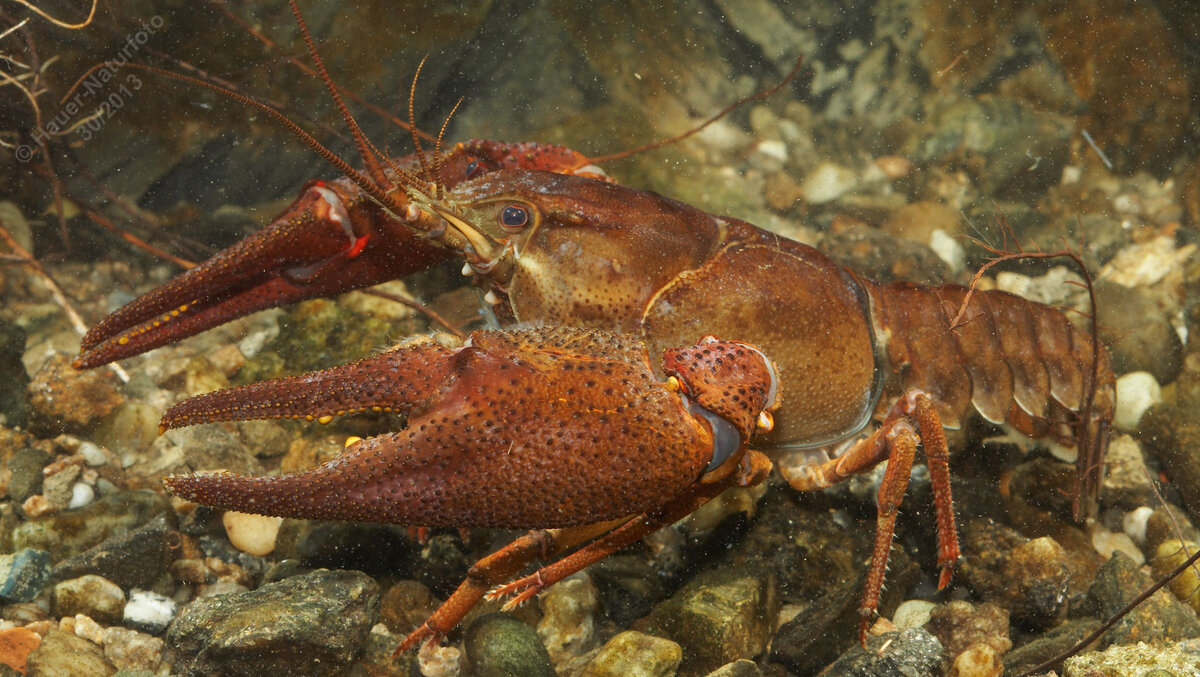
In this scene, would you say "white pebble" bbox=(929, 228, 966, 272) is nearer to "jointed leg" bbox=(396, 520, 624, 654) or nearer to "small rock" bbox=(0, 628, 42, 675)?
"jointed leg" bbox=(396, 520, 624, 654)

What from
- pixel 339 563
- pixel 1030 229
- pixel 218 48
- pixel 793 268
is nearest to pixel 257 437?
pixel 339 563

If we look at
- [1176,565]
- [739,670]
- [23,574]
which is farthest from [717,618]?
[23,574]

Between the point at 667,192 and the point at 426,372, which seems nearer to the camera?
the point at 426,372

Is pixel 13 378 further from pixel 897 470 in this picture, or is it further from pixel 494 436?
pixel 897 470

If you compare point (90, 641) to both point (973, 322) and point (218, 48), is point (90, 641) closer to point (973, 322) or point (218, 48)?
point (218, 48)

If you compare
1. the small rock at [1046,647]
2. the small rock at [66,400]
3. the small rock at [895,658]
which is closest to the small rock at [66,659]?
the small rock at [66,400]

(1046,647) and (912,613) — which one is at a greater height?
(1046,647)

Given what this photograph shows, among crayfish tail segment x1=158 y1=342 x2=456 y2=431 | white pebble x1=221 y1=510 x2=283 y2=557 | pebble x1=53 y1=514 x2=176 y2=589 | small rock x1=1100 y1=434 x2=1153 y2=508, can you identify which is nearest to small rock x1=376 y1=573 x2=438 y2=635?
white pebble x1=221 y1=510 x2=283 y2=557
